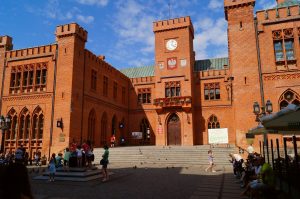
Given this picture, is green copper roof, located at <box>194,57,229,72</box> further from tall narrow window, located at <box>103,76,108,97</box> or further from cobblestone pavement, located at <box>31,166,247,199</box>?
cobblestone pavement, located at <box>31,166,247,199</box>

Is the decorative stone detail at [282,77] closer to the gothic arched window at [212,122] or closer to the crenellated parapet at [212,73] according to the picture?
the crenellated parapet at [212,73]

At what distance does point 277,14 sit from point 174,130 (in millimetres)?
17550

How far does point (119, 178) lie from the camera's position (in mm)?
14523

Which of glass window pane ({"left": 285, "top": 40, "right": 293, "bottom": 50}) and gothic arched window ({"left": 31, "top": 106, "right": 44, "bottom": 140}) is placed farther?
gothic arched window ({"left": 31, "top": 106, "right": 44, "bottom": 140})

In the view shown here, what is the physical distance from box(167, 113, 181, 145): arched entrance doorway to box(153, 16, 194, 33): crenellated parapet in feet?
39.1

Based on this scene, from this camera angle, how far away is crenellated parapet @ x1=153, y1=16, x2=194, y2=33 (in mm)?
34781

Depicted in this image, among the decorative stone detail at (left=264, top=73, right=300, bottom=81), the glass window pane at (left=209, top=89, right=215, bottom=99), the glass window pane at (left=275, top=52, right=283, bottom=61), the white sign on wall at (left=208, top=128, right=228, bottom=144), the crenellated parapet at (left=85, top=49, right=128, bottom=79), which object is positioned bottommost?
the white sign on wall at (left=208, top=128, right=228, bottom=144)

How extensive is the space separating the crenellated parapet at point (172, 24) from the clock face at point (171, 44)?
1.75 meters

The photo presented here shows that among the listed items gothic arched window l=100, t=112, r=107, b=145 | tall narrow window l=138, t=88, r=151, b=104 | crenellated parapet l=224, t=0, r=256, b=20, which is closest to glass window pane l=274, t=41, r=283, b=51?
crenellated parapet l=224, t=0, r=256, b=20

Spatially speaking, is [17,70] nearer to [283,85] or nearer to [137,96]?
[137,96]

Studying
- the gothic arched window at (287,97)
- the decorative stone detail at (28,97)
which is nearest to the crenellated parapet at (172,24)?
the gothic arched window at (287,97)

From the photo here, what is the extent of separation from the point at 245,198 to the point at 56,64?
22391 millimetres

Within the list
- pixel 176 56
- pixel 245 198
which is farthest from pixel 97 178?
pixel 176 56

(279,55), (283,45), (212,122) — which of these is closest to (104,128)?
(212,122)
